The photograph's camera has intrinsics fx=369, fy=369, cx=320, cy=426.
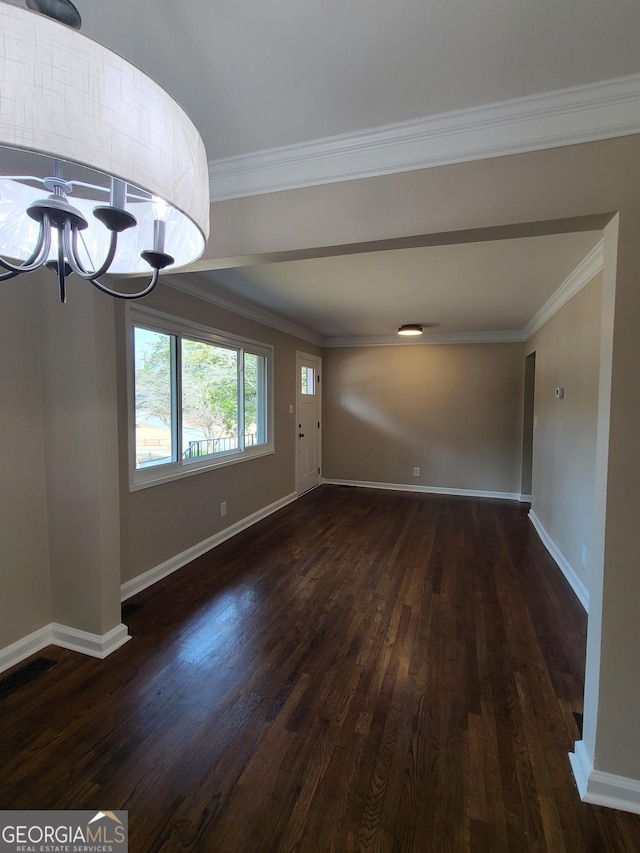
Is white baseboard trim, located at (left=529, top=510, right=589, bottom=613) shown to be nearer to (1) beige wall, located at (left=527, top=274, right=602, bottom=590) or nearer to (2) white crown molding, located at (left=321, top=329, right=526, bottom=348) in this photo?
(1) beige wall, located at (left=527, top=274, right=602, bottom=590)

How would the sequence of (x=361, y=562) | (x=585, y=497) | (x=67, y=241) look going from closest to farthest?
(x=67, y=241), (x=585, y=497), (x=361, y=562)

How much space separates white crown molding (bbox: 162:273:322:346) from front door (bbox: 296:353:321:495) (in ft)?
1.74

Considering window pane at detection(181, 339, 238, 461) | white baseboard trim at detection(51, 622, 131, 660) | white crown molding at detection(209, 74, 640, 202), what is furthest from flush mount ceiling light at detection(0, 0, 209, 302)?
window pane at detection(181, 339, 238, 461)

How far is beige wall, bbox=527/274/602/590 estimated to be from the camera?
8.63 feet

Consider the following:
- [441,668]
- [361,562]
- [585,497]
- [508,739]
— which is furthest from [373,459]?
[508,739]

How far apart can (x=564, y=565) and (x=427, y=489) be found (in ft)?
9.14

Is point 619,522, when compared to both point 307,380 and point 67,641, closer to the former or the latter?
point 67,641

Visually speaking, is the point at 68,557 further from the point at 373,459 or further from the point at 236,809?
the point at 373,459

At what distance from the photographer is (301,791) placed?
1.36m

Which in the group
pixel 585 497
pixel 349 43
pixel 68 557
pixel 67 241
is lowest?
pixel 68 557

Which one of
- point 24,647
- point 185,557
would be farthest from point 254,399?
point 24,647

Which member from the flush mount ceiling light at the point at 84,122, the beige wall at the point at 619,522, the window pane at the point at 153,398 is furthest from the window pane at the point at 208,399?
the beige wall at the point at 619,522

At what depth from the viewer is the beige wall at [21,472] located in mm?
1947

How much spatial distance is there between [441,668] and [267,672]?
0.94m
